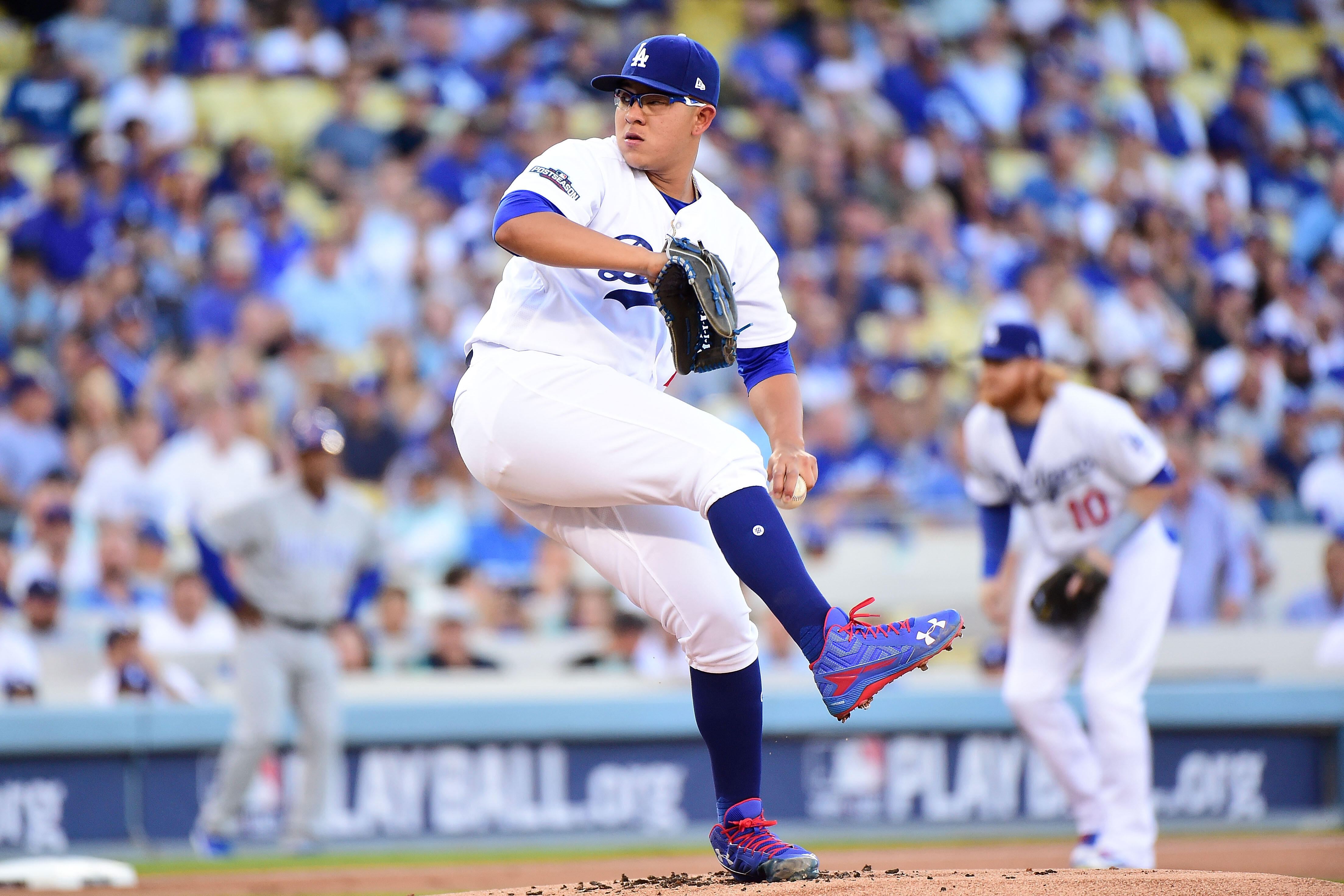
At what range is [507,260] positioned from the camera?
10.4 meters

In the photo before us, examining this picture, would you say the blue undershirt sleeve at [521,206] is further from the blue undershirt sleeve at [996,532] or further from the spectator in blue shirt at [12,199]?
the spectator in blue shirt at [12,199]

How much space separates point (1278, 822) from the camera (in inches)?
347

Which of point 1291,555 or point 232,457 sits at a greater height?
point 232,457

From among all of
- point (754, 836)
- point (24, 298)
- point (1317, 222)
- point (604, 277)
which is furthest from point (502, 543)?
point (1317, 222)

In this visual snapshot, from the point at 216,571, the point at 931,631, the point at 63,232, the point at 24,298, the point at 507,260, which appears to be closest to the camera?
the point at 931,631

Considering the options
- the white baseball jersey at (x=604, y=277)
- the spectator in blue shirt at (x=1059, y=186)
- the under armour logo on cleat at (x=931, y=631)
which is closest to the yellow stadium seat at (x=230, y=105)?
the spectator in blue shirt at (x=1059, y=186)

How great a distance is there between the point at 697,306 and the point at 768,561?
0.65 m

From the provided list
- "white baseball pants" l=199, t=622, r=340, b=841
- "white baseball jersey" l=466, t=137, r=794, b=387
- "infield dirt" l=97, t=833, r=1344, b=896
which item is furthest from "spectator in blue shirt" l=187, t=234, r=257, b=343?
"white baseball jersey" l=466, t=137, r=794, b=387

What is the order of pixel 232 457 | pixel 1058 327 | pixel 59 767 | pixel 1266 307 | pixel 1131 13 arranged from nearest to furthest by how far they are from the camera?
pixel 59 767 → pixel 232 457 → pixel 1058 327 → pixel 1266 307 → pixel 1131 13

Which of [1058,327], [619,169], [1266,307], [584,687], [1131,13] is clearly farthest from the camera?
[1131,13]

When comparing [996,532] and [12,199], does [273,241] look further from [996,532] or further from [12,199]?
[996,532]

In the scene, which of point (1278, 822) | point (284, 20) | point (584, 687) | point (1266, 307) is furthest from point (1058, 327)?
point (284, 20)

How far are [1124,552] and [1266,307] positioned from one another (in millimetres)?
7448

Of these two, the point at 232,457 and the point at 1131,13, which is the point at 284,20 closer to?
the point at 232,457
